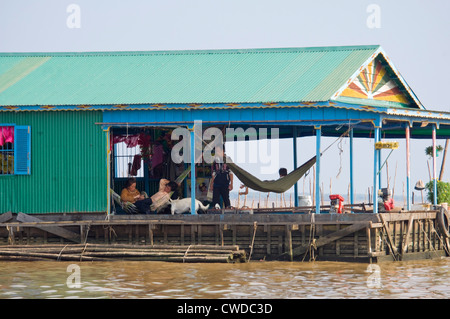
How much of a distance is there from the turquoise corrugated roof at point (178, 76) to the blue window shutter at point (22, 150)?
0.80 meters

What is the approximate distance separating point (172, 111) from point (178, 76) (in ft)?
7.87

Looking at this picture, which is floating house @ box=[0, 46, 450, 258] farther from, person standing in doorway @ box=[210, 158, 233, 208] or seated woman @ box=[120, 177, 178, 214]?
person standing in doorway @ box=[210, 158, 233, 208]

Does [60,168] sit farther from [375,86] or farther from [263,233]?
[375,86]

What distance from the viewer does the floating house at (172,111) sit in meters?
23.6

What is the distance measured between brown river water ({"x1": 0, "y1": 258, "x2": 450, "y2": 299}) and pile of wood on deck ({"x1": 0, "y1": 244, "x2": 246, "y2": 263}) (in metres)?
0.22

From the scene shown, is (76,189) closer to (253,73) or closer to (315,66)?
(253,73)

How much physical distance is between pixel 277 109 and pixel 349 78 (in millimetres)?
2276

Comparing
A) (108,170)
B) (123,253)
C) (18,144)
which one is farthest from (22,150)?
(123,253)

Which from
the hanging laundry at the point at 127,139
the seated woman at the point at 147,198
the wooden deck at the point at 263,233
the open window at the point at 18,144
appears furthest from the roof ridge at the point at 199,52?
the wooden deck at the point at 263,233

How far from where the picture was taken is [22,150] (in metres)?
25.0

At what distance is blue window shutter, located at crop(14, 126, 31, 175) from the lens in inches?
985

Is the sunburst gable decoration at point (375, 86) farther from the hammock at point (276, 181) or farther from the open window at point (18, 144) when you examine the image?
the open window at point (18, 144)

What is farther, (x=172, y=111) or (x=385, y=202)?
(x=172, y=111)
